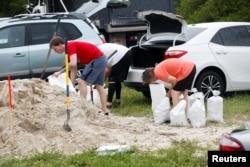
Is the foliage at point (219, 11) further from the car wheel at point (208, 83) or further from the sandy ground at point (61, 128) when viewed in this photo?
the sandy ground at point (61, 128)

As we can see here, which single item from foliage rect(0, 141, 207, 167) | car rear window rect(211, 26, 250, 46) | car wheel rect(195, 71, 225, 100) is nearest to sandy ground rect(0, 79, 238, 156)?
foliage rect(0, 141, 207, 167)

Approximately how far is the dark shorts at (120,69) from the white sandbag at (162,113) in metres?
2.22

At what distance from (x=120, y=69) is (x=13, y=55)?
219cm

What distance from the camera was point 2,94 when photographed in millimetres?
9234

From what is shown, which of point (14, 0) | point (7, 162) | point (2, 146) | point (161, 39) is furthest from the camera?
point (14, 0)

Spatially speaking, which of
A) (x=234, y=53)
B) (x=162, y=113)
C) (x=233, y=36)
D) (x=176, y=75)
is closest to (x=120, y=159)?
(x=162, y=113)

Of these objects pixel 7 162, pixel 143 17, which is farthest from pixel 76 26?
pixel 7 162

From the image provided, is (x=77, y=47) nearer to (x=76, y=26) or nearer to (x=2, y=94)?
(x=2, y=94)

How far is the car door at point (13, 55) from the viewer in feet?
42.4

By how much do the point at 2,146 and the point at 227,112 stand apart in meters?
4.28

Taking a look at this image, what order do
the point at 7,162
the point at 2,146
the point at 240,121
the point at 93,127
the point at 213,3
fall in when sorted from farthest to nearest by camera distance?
the point at 213,3
the point at 240,121
the point at 93,127
the point at 2,146
the point at 7,162

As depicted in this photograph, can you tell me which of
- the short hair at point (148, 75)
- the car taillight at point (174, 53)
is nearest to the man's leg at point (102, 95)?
the short hair at point (148, 75)

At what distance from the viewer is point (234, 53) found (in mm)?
12461

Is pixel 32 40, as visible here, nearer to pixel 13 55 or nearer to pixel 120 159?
pixel 13 55
